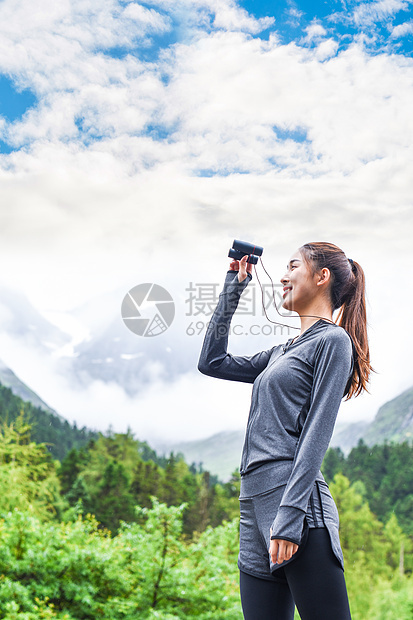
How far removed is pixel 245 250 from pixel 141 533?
20.1 ft

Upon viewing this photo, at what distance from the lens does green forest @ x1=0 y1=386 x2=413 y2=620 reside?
4578mm

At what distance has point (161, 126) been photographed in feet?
128

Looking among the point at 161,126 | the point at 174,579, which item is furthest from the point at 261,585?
the point at 161,126

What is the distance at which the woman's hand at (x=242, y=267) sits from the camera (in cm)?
126

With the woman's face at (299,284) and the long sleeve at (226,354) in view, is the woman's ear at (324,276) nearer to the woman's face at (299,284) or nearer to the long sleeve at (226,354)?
the woman's face at (299,284)

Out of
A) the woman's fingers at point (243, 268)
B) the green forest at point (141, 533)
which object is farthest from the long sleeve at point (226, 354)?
the green forest at point (141, 533)

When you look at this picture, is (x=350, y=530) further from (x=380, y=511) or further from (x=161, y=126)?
(x=161, y=126)

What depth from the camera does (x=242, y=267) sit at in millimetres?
1261

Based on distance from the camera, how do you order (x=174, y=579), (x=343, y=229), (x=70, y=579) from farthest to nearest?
(x=343, y=229), (x=174, y=579), (x=70, y=579)

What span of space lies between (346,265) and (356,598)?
983cm

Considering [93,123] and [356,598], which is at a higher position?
[93,123]

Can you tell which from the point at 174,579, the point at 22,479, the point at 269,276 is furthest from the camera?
the point at 22,479

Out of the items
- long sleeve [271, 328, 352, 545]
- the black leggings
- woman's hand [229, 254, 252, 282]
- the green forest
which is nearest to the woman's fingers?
woman's hand [229, 254, 252, 282]

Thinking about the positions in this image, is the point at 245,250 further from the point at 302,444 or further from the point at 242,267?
the point at 302,444
